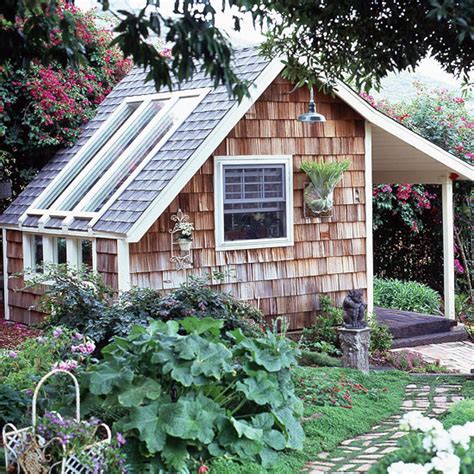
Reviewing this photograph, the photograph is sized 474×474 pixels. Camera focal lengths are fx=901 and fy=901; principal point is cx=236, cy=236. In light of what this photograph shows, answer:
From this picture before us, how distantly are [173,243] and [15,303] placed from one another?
310cm

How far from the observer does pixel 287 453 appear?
613cm

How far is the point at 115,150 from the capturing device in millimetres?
11477

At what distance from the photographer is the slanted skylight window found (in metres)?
10.9

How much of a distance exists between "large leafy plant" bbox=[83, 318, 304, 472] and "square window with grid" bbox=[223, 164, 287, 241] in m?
4.87

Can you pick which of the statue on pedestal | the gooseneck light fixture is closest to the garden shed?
the gooseneck light fixture

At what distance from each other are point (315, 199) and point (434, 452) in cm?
674

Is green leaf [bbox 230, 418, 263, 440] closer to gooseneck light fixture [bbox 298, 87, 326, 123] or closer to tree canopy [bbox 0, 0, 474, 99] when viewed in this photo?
tree canopy [bbox 0, 0, 474, 99]

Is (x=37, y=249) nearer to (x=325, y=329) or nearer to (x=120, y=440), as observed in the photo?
(x=325, y=329)

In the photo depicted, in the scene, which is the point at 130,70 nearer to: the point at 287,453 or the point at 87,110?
the point at 87,110

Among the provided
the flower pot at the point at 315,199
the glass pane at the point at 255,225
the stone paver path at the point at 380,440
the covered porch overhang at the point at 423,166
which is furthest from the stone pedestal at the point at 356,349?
the covered porch overhang at the point at 423,166

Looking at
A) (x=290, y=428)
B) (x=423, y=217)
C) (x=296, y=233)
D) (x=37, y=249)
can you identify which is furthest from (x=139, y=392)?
(x=423, y=217)

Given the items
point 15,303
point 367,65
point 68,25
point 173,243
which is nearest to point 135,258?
point 173,243

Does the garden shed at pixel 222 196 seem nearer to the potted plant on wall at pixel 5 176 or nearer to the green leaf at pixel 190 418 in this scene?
the potted plant on wall at pixel 5 176

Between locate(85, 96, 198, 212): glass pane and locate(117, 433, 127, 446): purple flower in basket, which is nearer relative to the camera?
locate(117, 433, 127, 446): purple flower in basket
